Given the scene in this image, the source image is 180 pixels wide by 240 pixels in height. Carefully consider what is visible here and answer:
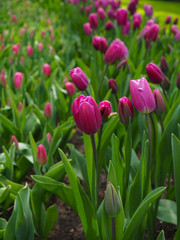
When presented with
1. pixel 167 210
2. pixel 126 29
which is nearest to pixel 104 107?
pixel 167 210

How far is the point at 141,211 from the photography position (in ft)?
2.74

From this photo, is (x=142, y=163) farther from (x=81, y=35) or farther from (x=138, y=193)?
(x=81, y=35)

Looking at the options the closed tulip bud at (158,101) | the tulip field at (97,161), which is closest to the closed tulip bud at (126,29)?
the tulip field at (97,161)

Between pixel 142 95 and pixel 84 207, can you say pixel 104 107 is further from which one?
pixel 84 207

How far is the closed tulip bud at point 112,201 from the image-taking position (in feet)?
2.51

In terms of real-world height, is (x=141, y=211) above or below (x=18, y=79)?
above

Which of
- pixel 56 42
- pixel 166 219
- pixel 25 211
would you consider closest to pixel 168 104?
pixel 166 219

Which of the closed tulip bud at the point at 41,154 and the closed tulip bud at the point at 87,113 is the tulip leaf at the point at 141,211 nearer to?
the closed tulip bud at the point at 87,113

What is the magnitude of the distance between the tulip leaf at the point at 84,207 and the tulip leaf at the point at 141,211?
10 cm

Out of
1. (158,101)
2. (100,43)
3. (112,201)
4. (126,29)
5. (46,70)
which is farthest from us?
(126,29)

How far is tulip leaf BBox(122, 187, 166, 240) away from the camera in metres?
0.81

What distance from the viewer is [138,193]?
40.3 inches

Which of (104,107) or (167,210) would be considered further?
(167,210)

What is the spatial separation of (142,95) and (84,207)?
35 centimetres
